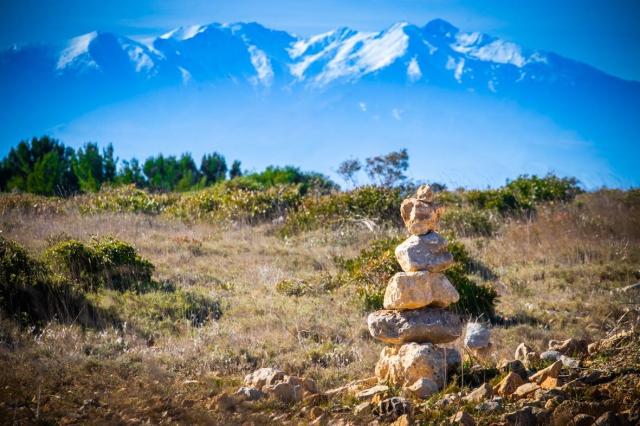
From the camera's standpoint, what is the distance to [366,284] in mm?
10672

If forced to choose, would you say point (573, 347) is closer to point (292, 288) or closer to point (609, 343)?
point (609, 343)

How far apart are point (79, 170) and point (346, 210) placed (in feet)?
66.1

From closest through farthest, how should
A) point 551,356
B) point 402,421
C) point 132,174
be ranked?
point 402,421 < point 551,356 < point 132,174

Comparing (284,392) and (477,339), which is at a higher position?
(284,392)

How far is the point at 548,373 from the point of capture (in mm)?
6164

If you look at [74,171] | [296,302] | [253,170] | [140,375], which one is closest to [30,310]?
[140,375]

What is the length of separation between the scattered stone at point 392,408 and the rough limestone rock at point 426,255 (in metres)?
1.82

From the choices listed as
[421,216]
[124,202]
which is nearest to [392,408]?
[421,216]

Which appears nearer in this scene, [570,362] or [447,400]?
[447,400]

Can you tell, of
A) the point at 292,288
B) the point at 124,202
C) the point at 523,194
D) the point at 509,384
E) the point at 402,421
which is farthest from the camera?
the point at 523,194

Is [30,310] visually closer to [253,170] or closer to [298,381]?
[298,381]

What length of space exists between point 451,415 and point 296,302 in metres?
4.99

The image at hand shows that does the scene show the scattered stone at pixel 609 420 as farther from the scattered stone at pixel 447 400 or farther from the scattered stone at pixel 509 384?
the scattered stone at pixel 447 400

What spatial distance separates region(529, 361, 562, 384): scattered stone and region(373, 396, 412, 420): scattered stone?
151 centimetres
